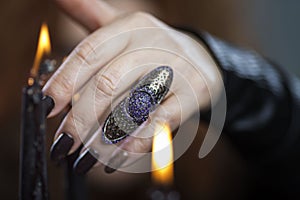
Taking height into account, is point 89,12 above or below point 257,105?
above

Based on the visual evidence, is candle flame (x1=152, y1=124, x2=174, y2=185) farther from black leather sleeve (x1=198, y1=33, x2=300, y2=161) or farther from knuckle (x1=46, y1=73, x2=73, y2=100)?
black leather sleeve (x1=198, y1=33, x2=300, y2=161)

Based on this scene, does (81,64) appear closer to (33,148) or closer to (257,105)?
(33,148)

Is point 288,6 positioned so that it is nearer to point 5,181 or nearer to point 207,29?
point 207,29

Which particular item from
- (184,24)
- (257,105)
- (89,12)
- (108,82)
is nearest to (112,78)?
(108,82)

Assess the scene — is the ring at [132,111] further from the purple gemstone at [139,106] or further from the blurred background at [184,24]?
the blurred background at [184,24]

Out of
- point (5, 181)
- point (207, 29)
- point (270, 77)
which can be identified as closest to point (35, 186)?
point (270, 77)

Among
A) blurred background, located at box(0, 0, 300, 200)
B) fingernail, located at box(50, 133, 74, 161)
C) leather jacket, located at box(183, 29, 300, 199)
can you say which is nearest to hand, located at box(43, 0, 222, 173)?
fingernail, located at box(50, 133, 74, 161)
